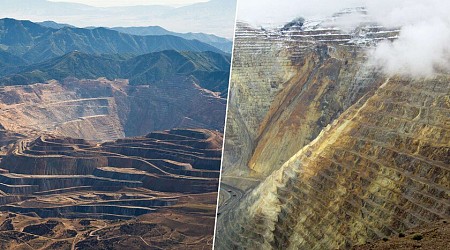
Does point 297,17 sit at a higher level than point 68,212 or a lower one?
higher

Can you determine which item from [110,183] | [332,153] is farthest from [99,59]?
[332,153]

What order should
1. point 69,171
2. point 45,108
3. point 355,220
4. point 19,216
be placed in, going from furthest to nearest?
point 45,108
point 69,171
point 19,216
point 355,220

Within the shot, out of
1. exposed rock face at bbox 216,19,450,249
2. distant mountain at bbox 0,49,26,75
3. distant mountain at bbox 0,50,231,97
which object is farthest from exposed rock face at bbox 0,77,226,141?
exposed rock face at bbox 216,19,450,249

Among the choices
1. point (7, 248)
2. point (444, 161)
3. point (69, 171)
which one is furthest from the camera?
point (69, 171)

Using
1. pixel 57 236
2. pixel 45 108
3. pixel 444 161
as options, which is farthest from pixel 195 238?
pixel 444 161

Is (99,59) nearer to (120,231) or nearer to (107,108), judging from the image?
(107,108)

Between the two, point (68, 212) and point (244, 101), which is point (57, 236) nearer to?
point (68, 212)

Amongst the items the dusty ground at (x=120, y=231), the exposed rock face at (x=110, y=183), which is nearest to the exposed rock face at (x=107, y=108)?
the exposed rock face at (x=110, y=183)
